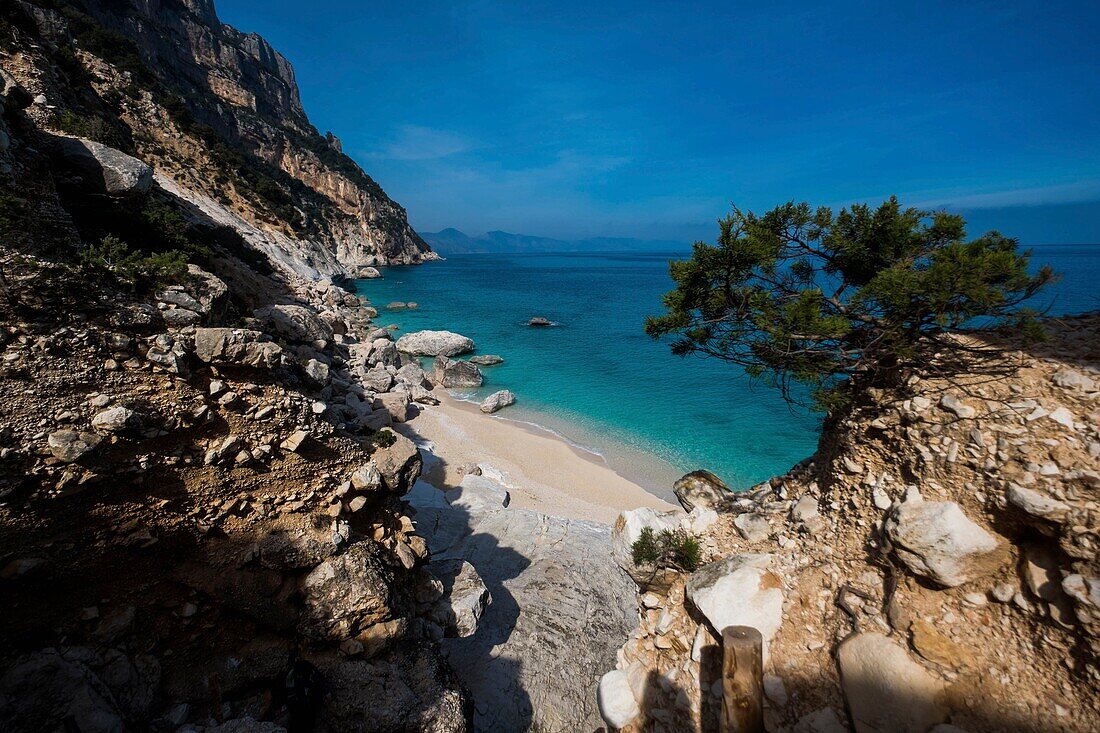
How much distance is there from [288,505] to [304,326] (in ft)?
47.1

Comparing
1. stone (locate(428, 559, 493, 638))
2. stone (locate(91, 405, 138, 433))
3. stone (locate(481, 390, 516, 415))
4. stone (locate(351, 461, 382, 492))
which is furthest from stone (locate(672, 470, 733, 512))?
stone (locate(481, 390, 516, 415))

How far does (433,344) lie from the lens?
37.1 metres

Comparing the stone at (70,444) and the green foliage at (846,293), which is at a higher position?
the green foliage at (846,293)

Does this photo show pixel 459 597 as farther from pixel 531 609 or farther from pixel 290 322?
pixel 290 322

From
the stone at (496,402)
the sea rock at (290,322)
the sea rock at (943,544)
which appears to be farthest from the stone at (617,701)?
the stone at (496,402)

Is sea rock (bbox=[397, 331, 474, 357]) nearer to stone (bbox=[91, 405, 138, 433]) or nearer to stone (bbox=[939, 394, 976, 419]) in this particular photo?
stone (bbox=[91, 405, 138, 433])

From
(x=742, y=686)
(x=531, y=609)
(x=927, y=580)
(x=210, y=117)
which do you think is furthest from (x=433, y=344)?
(x=210, y=117)

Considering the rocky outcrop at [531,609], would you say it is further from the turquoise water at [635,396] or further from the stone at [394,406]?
the stone at [394,406]

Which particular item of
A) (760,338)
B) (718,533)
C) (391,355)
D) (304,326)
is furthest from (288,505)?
(391,355)

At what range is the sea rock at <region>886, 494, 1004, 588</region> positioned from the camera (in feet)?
16.4

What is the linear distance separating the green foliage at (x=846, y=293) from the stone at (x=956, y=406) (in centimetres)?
77

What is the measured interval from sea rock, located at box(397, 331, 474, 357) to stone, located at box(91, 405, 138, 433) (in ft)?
99.8

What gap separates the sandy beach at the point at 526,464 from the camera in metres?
15.9

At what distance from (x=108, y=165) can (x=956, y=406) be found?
55.7 feet
